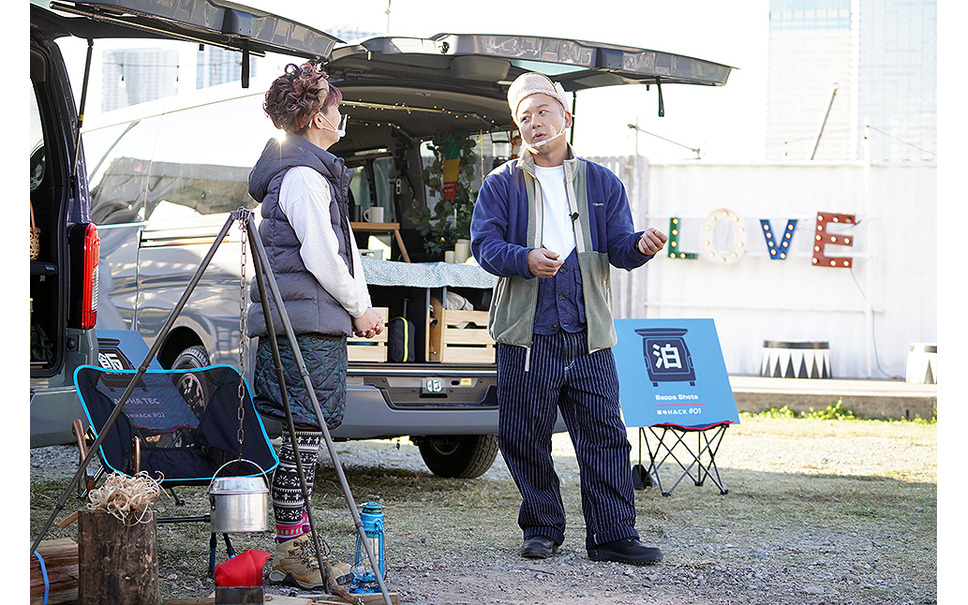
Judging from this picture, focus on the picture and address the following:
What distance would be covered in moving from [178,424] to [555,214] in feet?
5.56

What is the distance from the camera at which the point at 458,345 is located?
242 inches

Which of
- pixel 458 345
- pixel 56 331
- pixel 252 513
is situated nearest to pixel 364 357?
pixel 458 345

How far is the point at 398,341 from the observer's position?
6047mm

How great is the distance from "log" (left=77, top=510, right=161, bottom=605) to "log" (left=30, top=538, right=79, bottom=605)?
110mm

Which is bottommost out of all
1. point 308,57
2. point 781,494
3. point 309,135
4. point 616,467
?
point 781,494

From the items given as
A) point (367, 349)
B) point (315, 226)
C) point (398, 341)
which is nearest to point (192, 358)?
point (367, 349)

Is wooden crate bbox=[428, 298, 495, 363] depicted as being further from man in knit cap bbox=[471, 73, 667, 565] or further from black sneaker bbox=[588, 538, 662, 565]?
black sneaker bbox=[588, 538, 662, 565]

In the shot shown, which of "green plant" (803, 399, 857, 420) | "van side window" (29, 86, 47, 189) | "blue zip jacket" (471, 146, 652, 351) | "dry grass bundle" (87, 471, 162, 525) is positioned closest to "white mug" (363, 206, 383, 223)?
"van side window" (29, 86, 47, 189)

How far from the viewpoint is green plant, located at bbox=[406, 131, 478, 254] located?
6816mm

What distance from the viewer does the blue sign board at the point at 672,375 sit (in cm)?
645

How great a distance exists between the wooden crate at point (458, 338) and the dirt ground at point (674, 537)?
76cm

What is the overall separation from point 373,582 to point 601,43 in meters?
2.98

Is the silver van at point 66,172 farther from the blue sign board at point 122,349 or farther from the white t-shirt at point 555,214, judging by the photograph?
the white t-shirt at point 555,214
